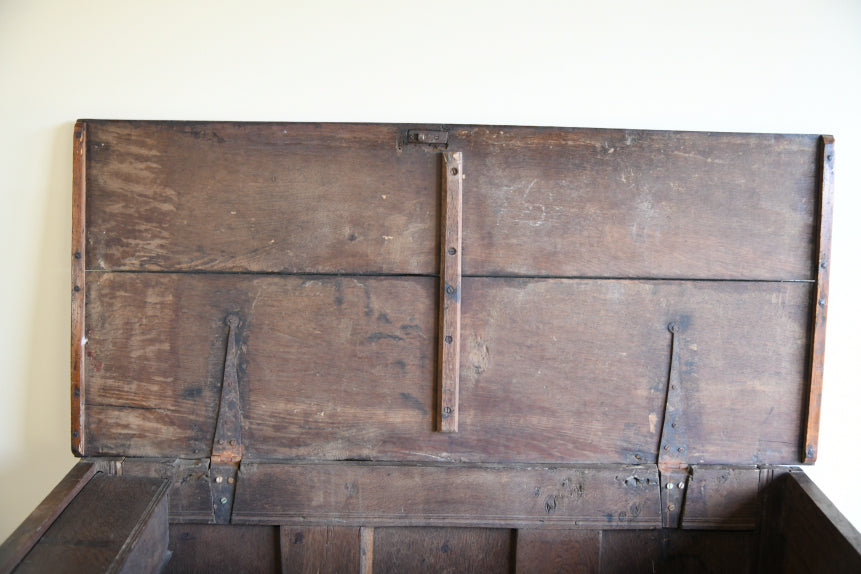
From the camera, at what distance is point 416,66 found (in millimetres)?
1358

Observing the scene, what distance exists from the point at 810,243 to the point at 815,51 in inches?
20.0

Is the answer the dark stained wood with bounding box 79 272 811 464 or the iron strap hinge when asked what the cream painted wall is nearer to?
the dark stained wood with bounding box 79 272 811 464

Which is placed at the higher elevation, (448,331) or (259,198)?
(259,198)

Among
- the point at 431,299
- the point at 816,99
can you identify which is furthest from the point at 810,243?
the point at 431,299

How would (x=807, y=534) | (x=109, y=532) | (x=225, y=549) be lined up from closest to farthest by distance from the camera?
1. (x=109, y=532)
2. (x=807, y=534)
3. (x=225, y=549)

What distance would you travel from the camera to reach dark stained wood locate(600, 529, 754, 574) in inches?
54.7

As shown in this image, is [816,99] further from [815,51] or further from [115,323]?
[115,323]

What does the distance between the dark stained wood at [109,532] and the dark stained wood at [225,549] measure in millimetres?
75

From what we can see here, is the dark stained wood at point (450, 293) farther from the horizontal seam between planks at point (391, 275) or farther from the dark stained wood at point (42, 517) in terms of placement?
the dark stained wood at point (42, 517)

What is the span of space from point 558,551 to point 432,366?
1.91ft

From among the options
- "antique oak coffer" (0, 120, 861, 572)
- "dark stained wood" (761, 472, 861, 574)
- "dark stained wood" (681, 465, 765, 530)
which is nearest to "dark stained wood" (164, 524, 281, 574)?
"antique oak coffer" (0, 120, 861, 572)

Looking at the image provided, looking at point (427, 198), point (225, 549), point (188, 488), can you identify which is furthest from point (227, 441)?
point (427, 198)

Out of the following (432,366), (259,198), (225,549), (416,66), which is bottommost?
(225,549)

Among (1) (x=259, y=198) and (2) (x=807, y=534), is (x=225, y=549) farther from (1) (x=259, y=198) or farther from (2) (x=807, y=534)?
(2) (x=807, y=534)
